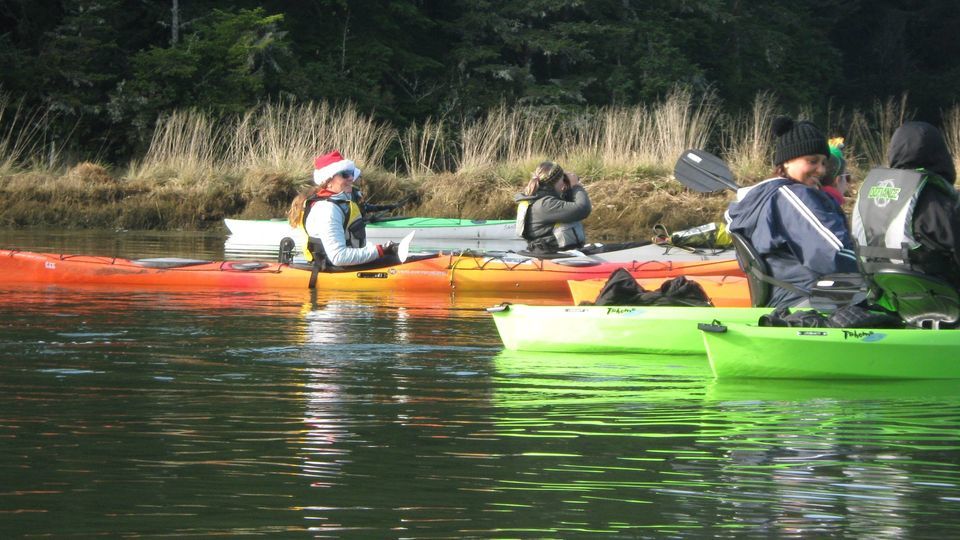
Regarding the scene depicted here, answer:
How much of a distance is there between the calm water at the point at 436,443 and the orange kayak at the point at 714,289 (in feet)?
2.53

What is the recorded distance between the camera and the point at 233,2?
24.4m

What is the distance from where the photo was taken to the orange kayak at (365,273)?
33.6 feet

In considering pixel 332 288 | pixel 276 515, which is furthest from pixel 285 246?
pixel 276 515

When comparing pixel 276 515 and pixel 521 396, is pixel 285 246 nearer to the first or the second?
pixel 521 396

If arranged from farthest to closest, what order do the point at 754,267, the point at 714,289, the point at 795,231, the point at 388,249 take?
the point at 388,249 < the point at 714,289 < the point at 754,267 < the point at 795,231

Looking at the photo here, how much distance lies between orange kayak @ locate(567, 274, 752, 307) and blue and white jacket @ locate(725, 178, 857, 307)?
2.08 m

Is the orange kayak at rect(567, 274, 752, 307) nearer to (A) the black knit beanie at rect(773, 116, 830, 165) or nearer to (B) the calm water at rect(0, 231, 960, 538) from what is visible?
(B) the calm water at rect(0, 231, 960, 538)

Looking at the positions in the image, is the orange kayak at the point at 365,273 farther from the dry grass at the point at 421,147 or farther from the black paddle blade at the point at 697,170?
the dry grass at the point at 421,147

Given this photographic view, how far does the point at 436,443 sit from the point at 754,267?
76.5 inches

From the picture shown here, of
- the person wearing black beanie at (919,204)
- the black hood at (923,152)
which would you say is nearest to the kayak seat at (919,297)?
the person wearing black beanie at (919,204)

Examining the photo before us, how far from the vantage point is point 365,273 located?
33.6 feet

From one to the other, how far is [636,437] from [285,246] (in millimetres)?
5999

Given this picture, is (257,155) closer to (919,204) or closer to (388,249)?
(388,249)

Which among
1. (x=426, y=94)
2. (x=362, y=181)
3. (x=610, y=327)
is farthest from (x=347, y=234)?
(x=426, y=94)
